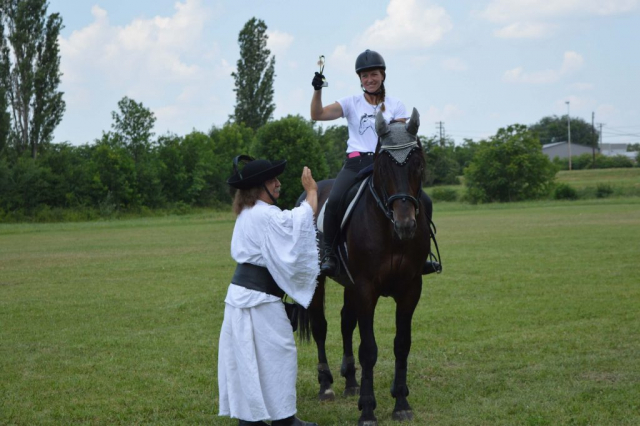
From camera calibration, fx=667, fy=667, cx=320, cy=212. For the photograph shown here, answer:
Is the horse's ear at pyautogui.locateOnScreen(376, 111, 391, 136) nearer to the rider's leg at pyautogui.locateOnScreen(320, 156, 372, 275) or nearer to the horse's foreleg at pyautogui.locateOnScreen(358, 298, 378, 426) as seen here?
the rider's leg at pyautogui.locateOnScreen(320, 156, 372, 275)

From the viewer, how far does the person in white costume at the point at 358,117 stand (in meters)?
6.34

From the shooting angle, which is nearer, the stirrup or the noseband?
the noseband

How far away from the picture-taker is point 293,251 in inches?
207

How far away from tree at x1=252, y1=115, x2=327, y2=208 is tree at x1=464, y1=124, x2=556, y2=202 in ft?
54.8

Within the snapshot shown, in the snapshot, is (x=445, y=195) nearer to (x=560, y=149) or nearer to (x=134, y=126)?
(x=134, y=126)

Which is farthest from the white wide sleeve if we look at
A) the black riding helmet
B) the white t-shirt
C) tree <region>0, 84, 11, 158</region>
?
tree <region>0, 84, 11, 158</region>

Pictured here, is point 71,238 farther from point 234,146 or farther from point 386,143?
point 234,146

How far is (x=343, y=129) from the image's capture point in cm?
9856

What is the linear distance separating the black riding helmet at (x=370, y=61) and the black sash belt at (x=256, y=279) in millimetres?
2223

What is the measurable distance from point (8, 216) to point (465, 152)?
6775 cm

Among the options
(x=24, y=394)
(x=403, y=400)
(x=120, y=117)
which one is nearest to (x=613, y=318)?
(x=403, y=400)

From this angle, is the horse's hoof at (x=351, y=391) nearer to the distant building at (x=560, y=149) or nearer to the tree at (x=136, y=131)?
the tree at (x=136, y=131)

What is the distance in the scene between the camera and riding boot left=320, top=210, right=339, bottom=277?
20.6 ft

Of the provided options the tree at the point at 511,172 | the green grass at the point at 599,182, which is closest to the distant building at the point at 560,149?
the green grass at the point at 599,182
